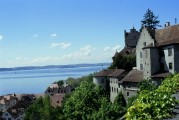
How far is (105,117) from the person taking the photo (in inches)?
1763

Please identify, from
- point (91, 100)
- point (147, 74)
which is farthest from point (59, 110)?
point (147, 74)

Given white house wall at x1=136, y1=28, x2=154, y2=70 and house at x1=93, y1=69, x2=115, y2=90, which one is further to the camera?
house at x1=93, y1=69, x2=115, y2=90

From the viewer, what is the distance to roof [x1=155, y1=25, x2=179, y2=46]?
51.3m

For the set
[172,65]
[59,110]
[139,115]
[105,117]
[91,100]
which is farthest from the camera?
[59,110]

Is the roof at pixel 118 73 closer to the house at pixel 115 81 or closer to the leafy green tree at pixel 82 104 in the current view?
the house at pixel 115 81

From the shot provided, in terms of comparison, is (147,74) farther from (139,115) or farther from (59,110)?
(139,115)

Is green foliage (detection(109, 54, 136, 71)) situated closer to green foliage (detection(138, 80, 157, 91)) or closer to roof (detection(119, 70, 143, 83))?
roof (detection(119, 70, 143, 83))

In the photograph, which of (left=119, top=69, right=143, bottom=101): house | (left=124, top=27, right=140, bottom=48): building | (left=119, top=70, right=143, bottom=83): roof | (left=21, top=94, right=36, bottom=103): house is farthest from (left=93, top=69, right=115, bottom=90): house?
(left=21, top=94, right=36, bottom=103): house

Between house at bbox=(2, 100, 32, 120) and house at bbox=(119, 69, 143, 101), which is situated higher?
house at bbox=(119, 69, 143, 101)

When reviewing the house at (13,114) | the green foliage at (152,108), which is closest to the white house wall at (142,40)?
the green foliage at (152,108)

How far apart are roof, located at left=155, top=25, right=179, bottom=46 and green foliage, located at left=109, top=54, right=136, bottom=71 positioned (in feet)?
43.3

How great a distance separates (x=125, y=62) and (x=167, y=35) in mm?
17841

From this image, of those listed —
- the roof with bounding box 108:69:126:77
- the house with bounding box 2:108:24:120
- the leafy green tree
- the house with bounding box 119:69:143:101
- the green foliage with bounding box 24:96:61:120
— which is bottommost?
the house with bounding box 2:108:24:120

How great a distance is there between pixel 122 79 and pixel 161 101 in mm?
48316
